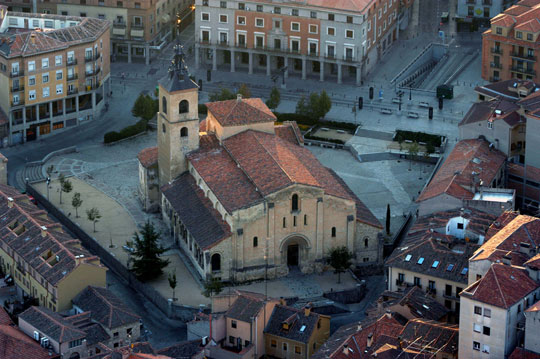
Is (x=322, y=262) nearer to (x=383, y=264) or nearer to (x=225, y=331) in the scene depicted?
A: (x=383, y=264)

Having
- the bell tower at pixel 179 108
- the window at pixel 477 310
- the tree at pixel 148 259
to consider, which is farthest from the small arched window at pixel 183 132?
the window at pixel 477 310

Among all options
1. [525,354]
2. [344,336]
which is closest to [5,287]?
[344,336]

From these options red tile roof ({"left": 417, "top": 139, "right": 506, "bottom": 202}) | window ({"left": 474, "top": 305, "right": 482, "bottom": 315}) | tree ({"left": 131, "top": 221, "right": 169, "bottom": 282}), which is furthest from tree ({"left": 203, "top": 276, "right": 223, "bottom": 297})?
window ({"left": 474, "top": 305, "right": 482, "bottom": 315})

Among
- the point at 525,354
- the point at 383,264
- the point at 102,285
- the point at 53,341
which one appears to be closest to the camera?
the point at 525,354

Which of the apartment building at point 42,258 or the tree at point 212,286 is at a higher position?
the apartment building at point 42,258

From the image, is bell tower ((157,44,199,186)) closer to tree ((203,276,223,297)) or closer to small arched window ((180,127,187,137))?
small arched window ((180,127,187,137))

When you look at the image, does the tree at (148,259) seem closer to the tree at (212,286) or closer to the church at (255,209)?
the church at (255,209)
